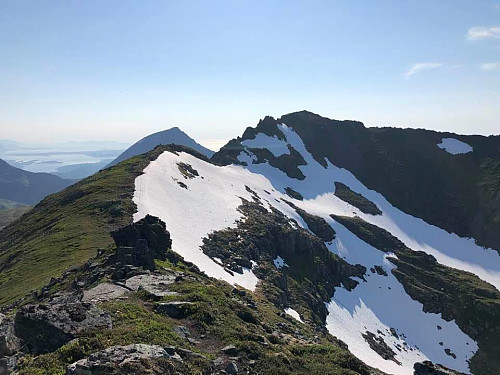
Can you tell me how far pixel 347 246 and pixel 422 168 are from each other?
285 ft

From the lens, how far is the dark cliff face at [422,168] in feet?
499

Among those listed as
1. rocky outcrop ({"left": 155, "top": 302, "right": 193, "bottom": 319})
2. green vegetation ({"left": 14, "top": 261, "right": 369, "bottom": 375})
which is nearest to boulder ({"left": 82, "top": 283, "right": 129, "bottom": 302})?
green vegetation ({"left": 14, "top": 261, "right": 369, "bottom": 375})

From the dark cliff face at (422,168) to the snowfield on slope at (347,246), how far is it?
912 centimetres

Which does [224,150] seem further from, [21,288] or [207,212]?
[21,288]

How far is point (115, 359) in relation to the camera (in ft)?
47.4

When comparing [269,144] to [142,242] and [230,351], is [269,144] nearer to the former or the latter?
[142,242]

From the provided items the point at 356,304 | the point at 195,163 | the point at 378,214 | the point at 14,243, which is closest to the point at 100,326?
the point at 14,243

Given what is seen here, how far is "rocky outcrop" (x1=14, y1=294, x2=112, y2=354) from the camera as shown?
17828 mm

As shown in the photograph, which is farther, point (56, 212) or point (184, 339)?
point (56, 212)

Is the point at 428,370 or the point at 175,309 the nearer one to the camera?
the point at 428,370

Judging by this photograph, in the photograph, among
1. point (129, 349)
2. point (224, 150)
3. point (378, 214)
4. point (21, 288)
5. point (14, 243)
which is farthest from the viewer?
point (224, 150)

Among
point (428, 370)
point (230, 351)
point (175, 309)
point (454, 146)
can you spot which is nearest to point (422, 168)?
point (454, 146)

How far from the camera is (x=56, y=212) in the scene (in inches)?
2921

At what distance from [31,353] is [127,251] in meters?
19.9
